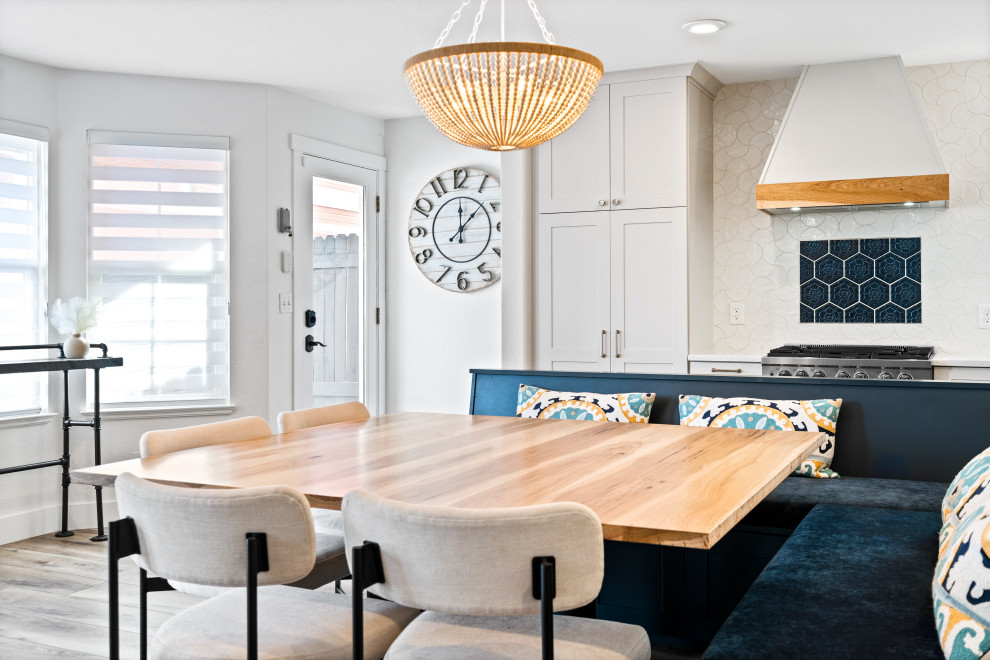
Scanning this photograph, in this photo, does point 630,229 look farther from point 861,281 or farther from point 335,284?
point 335,284

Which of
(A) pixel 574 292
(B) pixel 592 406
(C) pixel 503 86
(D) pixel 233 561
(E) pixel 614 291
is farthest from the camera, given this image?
(A) pixel 574 292

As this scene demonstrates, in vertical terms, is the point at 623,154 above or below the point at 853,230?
above

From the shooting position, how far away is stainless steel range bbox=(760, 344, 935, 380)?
412 cm

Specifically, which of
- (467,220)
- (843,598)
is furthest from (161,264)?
(843,598)

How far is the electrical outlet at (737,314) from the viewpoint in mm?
5039

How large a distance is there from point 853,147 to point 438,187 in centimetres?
254

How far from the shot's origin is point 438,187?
18.7ft

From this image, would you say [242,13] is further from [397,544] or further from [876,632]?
[876,632]

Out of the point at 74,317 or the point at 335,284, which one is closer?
the point at 74,317

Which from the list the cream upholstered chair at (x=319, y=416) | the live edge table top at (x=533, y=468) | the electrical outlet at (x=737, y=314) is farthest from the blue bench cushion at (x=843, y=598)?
the electrical outlet at (x=737, y=314)

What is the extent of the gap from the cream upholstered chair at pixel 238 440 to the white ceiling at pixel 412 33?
193 centimetres

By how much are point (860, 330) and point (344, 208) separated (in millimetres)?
3141

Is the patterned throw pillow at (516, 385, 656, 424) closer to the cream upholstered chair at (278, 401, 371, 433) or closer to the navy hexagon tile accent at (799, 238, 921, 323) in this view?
the cream upholstered chair at (278, 401, 371, 433)

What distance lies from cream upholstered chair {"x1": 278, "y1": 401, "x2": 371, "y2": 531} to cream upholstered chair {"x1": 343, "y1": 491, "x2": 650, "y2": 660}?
113 cm
